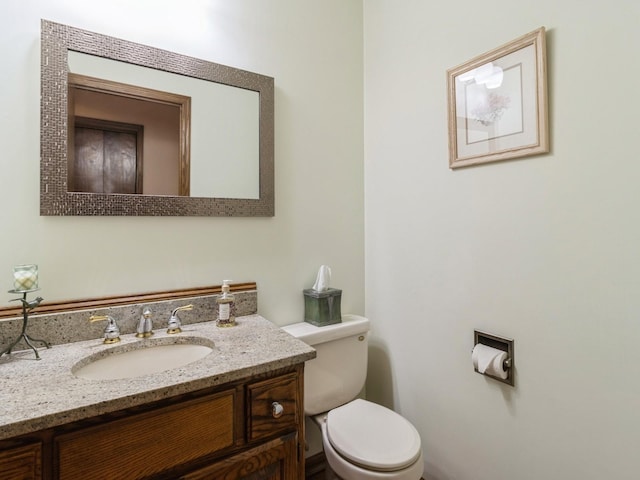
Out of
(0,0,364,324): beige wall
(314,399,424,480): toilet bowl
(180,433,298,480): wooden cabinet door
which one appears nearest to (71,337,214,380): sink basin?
(0,0,364,324): beige wall

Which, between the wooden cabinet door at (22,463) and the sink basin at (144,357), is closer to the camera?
the wooden cabinet door at (22,463)

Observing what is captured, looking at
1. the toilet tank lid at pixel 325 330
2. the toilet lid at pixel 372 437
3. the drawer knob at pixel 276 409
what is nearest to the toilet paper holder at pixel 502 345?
the toilet lid at pixel 372 437

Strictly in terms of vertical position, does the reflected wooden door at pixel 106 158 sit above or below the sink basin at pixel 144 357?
above

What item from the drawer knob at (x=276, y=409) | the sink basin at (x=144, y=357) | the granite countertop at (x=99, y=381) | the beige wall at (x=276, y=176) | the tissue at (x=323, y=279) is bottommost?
the drawer knob at (x=276, y=409)

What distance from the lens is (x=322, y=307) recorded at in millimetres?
1510

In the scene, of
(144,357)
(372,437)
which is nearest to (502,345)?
(372,437)

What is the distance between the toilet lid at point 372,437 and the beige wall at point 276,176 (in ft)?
1.59

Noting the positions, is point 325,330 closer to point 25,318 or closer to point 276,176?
point 276,176

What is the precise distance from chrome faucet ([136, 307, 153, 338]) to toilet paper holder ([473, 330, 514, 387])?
3.86 feet

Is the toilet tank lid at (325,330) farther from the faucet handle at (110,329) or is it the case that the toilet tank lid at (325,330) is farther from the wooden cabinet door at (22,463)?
the wooden cabinet door at (22,463)

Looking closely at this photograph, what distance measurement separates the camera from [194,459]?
0.81 meters

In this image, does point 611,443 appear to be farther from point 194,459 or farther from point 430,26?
point 430,26

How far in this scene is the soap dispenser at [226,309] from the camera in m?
1.25

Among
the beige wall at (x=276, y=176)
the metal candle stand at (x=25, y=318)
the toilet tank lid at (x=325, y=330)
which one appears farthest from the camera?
the toilet tank lid at (x=325, y=330)
